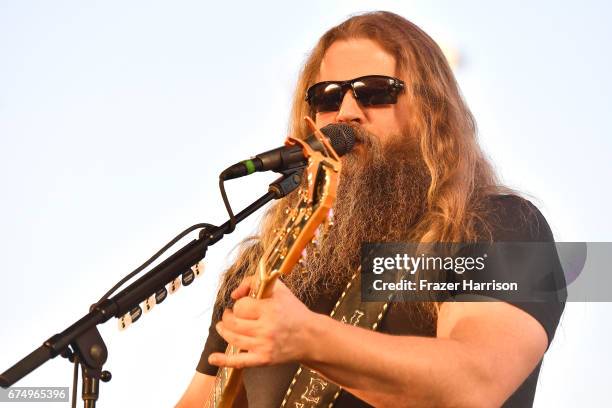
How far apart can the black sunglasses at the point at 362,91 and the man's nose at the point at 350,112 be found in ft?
0.08

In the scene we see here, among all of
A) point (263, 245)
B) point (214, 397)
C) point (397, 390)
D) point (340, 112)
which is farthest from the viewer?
point (263, 245)

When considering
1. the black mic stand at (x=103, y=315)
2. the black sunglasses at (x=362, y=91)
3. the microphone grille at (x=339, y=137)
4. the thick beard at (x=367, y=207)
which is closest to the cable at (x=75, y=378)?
the black mic stand at (x=103, y=315)

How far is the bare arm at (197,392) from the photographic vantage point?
309cm

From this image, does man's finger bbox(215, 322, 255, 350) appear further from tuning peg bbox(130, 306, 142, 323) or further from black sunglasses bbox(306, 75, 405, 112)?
black sunglasses bbox(306, 75, 405, 112)

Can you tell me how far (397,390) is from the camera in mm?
1980

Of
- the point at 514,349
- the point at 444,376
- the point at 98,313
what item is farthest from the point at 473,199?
the point at 98,313

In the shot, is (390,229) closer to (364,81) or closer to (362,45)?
(364,81)

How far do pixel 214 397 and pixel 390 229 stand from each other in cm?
85

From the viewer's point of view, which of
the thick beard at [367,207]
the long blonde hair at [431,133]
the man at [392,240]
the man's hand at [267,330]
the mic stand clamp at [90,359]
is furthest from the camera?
the thick beard at [367,207]

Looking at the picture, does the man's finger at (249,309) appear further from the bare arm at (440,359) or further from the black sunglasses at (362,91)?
the black sunglasses at (362,91)

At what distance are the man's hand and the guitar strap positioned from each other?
2.52 feet

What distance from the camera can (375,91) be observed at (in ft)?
10.1

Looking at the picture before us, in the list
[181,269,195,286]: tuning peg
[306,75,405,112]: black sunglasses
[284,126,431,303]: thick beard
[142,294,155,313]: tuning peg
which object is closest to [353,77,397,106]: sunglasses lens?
[306,75,405,112]: black sunglasses

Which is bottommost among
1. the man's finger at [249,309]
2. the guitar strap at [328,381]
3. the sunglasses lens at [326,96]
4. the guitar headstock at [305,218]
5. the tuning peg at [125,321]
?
the guitar strap at [328,381]
